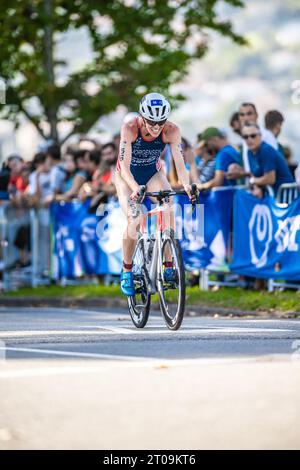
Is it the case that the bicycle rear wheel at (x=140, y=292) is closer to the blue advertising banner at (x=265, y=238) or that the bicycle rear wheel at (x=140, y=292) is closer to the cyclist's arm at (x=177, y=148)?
the cyclist's arm at (x=177, y=148)

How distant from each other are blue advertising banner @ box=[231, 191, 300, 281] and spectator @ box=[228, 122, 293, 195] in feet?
0.75

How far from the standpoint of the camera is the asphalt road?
6.29m

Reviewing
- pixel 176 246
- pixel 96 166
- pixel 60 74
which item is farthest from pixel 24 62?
pixel 176 246

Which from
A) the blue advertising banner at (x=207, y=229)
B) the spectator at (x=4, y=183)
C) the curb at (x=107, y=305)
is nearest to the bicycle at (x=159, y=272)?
the curb at (x=107, y=305)

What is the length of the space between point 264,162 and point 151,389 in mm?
8845

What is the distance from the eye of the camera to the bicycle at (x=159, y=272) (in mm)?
11914

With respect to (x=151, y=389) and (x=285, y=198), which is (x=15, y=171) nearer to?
(x=285, y=198)

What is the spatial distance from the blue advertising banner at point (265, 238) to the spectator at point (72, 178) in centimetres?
509

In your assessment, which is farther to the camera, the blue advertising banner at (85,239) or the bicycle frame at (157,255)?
the blue advertising banner at (85,239)

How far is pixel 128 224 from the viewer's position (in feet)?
42.5

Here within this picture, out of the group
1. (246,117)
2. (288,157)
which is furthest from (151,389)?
(288,157)

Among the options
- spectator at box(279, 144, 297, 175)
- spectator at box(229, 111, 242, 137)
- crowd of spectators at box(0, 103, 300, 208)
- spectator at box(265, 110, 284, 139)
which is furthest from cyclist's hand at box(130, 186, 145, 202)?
spectator at box(229, 111, 242, 137)
